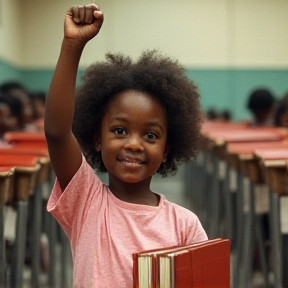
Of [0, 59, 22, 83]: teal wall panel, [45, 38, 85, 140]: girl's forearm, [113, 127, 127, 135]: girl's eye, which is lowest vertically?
[113, 127, 127, 135]: girl's eye

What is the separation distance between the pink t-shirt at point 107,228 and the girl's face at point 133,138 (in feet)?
0.21

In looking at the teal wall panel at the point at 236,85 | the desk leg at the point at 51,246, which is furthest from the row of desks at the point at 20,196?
the teal wall panel at the point at 236,85

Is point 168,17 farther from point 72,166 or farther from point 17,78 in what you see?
point 72,166

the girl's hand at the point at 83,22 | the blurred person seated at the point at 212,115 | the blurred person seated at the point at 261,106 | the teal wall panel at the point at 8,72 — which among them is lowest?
the girl's hand at the point at 83,22

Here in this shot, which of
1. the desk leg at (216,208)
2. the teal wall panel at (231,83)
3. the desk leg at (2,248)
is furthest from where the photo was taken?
the teal wall panel at (231,83)

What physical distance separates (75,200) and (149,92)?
0.31m

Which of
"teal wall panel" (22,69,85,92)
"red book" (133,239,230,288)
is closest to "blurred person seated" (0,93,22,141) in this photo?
"red book" (133,239,230,288)

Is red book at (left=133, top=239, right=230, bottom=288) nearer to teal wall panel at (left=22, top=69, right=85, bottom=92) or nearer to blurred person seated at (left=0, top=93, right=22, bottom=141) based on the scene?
blurred person seated at (left=0, top=93, right=22, bottom=141)

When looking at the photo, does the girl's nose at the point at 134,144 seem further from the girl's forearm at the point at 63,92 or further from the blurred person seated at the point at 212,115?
the blurred person seated at the point at 212,115

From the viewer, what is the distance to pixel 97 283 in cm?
176

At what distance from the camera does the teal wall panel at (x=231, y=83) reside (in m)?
14.9

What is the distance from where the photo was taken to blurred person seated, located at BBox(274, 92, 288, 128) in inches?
276

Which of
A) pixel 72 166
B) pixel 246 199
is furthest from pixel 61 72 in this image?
pixel 246 199

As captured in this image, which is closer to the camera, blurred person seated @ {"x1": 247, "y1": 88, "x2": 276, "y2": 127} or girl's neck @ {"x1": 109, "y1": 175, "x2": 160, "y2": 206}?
girl's neck @ {"x1": 109, "y1": 175, "x2": 160, "y2": 206}
